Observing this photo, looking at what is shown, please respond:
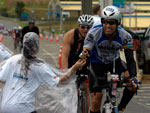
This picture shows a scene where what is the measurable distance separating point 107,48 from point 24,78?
66.4 inches

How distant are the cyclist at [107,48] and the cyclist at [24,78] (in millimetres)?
1055

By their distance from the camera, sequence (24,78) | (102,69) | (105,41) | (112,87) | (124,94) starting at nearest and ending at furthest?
(24,78), (112,87), (105,41), (124,94), (102,69)

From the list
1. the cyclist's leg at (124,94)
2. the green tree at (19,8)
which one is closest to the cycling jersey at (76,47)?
the cyclist's leg at (124,94)

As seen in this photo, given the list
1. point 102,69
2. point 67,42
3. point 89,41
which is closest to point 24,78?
point 89,41

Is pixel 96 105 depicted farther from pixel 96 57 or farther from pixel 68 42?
pixel 68 42

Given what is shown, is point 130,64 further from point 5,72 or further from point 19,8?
point 19,8

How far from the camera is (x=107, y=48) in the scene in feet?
22.8

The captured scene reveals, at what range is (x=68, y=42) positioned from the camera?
27.3ft

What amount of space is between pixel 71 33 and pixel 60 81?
7.99 feet

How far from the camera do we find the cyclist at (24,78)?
5480 millimetres

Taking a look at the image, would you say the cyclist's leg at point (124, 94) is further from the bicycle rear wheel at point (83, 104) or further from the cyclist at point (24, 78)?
the cyclist at point (24, 78)

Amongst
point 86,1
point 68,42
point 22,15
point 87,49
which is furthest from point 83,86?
point 22,15

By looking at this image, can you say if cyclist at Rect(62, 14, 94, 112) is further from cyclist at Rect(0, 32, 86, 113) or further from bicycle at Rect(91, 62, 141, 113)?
cyclist at Rect(0, 32, 86, 113)

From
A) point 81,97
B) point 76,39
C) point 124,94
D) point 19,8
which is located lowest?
point 19,8
